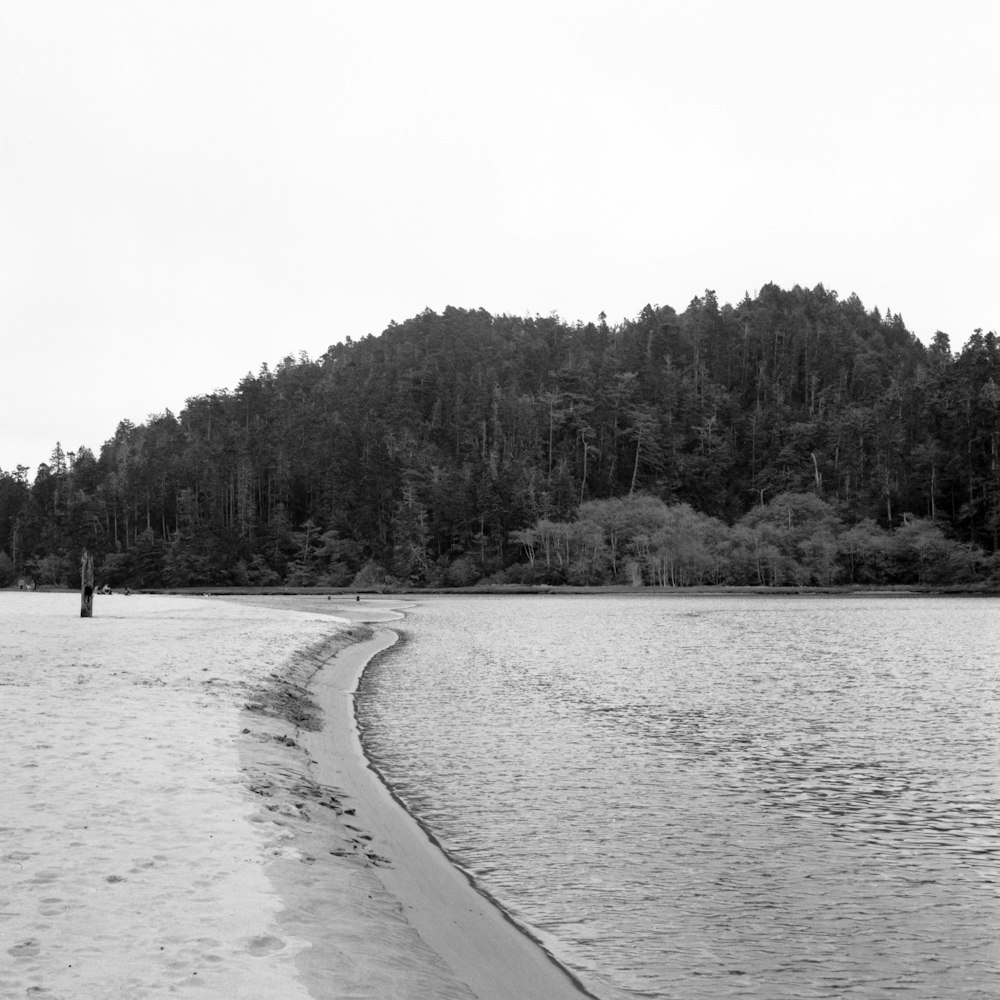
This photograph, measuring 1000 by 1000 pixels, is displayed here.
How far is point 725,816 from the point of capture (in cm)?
1119

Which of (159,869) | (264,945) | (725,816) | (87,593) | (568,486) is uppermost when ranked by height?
(568,486)

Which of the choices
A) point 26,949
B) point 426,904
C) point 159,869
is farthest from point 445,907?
point 26,949

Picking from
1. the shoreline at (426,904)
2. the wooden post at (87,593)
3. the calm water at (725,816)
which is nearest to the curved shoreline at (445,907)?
the shoreline at (426,904)

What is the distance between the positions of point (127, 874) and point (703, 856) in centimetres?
568

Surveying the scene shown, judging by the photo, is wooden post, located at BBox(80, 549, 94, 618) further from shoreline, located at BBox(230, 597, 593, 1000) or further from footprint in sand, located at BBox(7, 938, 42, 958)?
footprint in sand, located at BBox(7, 938, 42, 958)

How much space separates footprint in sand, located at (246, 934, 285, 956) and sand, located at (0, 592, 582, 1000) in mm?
14

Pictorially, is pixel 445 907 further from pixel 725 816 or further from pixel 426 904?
pixel 725 816

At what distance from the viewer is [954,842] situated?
1005 cm

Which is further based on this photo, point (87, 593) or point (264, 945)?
point (87, 593)

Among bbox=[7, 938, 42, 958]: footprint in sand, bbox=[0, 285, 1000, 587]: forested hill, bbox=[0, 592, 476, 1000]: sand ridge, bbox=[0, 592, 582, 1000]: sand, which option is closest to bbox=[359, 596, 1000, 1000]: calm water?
bbox=[0, 592, 582, 1000]: sand

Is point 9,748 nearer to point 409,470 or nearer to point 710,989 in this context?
point 710,989

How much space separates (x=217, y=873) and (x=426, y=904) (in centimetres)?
189

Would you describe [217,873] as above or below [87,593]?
below

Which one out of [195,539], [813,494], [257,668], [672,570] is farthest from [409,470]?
[257,668]
